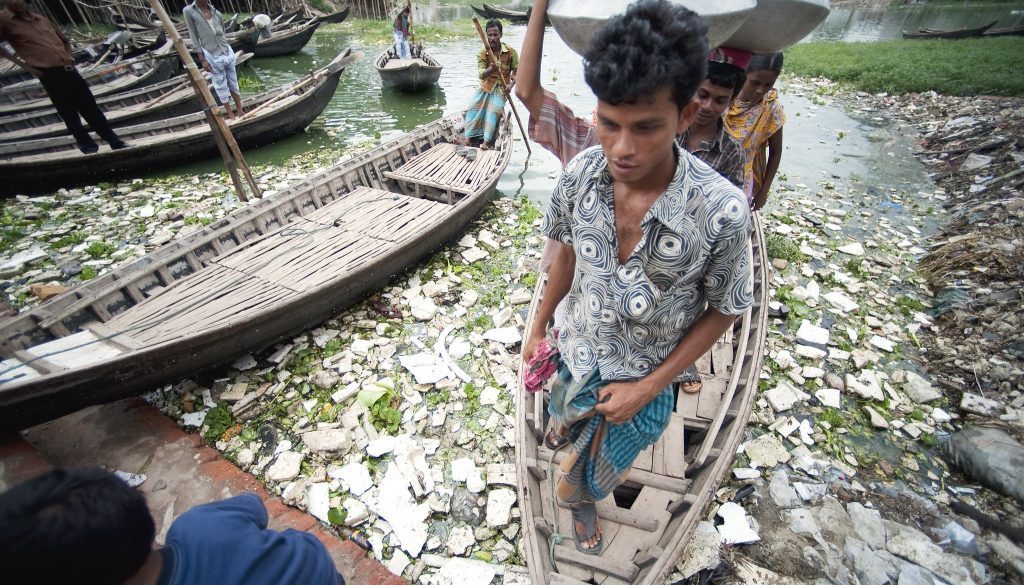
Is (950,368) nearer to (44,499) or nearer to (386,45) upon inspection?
(44,499)

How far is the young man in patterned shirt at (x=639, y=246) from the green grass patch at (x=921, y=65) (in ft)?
52.0

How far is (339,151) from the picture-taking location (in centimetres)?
876

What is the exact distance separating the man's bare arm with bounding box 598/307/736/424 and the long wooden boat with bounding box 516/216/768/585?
0.87 m

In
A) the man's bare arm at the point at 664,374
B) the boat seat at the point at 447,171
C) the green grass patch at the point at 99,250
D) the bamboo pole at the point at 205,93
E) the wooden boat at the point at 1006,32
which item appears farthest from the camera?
the wooden boat at the point at 1006,32

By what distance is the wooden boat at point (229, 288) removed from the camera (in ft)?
9.28

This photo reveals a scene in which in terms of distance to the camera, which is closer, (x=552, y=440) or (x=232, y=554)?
(x=232, y=554)

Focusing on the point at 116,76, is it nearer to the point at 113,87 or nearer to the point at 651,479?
the point at 113,87

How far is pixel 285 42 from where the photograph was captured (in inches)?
651

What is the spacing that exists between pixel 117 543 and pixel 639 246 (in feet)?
4.78

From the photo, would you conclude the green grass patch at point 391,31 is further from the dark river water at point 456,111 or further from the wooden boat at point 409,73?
the wooden boat at point 409,73

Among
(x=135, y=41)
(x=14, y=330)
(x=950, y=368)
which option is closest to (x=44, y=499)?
(x=14, y=330)

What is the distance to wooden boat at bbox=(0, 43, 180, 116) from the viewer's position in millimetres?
8344

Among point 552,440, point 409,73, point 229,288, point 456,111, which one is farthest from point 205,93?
point 409,73

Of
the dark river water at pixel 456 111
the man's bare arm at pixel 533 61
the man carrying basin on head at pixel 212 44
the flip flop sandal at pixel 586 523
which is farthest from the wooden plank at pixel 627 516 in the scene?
the man carrying basin on head at pixel 212 44
